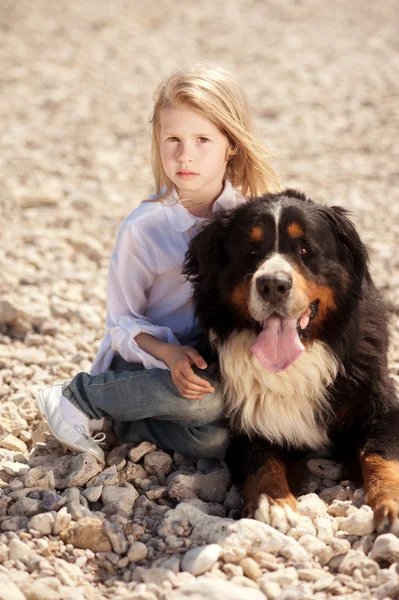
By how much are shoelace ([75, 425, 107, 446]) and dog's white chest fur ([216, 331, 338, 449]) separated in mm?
613

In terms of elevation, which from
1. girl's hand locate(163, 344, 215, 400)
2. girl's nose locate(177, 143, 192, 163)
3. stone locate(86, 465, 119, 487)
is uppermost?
girl's nose locate(177, 143, 192, 163)

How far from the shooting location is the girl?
10.6 feet

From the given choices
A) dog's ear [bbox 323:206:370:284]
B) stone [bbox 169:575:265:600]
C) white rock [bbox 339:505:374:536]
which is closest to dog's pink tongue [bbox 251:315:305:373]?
dog's ear [bbox 323:206:370:284]

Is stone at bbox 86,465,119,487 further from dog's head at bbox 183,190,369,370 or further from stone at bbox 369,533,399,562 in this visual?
stone at bbox 369,533,399,562

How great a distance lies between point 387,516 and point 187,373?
94 cm

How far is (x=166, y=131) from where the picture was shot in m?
3.37

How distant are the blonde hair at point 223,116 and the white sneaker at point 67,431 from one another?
1.07 metres

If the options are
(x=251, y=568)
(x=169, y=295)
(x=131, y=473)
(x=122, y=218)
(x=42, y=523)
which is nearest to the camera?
(x=251, y=568)

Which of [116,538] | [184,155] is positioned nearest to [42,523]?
[116,538]

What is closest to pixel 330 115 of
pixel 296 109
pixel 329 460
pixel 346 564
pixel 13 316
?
pixel 296 109

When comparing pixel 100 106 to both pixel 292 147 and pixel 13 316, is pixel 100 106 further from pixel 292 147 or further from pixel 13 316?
pixel 13 316

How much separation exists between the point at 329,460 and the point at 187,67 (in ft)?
6.24

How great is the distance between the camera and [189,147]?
333cm

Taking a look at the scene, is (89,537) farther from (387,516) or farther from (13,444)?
(387,516)
